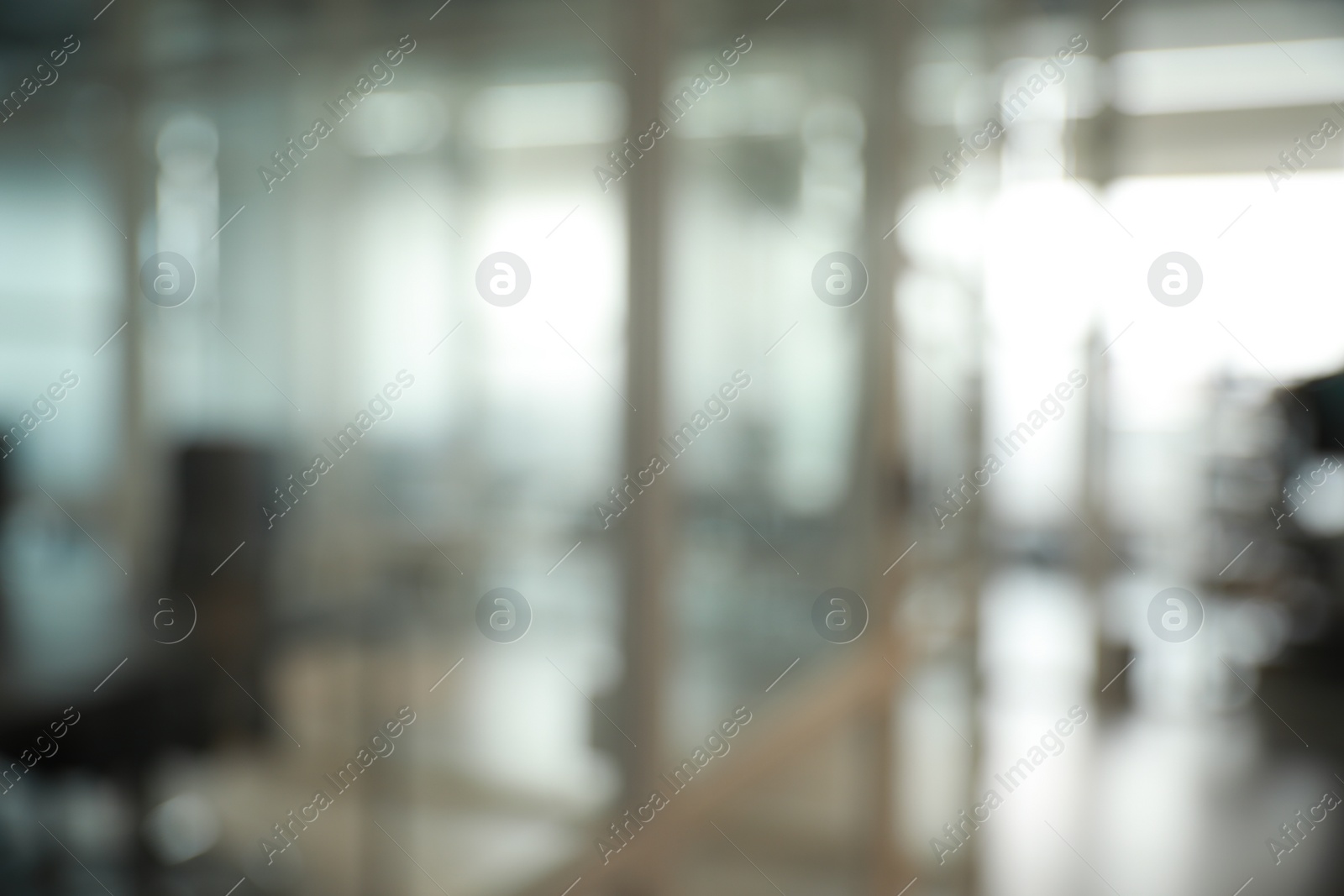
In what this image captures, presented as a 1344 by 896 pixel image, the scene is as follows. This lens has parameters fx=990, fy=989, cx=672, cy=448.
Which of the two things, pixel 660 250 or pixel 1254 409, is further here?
pixel 1254 409

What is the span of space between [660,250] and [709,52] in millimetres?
605

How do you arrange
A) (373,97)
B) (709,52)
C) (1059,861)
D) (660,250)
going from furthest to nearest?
(1059,861)
(709,52)
(660,250)
(373,97)

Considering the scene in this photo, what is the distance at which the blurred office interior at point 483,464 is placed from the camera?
1.35m

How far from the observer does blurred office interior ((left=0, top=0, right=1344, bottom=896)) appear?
4.43ft

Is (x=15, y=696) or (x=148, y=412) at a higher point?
(x=148, y=412)

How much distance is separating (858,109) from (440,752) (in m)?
2.12

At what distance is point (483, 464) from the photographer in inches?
73.7

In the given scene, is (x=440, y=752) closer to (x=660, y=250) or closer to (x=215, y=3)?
(x=660, y=250)

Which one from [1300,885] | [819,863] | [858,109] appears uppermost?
[858,109]

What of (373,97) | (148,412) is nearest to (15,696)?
(148,412)

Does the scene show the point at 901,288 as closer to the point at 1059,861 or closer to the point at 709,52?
the point at 709,52

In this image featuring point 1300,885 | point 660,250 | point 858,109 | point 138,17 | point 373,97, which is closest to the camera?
point 138,17

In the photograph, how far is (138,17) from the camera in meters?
1.32

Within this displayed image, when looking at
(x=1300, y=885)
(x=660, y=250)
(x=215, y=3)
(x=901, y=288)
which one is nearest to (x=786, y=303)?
(x=901, y=288)
